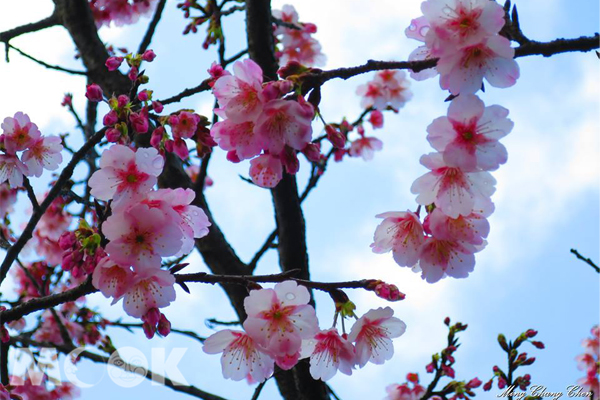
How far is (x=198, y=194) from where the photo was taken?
3.16 m

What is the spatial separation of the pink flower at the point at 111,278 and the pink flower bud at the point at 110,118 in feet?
1.33

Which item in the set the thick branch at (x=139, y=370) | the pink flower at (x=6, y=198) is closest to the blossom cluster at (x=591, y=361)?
the thick branch at (x=139, y=370)

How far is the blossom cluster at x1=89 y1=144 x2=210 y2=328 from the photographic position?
1374 mm

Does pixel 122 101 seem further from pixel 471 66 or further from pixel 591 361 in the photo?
pixel 591 361

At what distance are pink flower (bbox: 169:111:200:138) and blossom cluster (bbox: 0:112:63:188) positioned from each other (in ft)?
2.52

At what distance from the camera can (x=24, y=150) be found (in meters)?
2.14

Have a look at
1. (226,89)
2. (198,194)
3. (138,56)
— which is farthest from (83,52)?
(226,89)

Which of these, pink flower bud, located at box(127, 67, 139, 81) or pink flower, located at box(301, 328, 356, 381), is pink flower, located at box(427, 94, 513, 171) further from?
pink flower bud, located at box(127, 67, 139, 81)

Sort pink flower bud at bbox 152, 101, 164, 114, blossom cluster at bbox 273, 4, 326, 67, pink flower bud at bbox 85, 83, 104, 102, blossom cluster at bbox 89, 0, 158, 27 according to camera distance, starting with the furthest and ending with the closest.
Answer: blossom cluster at bbox 273, 4, 326, 67, blossom cluster at bbox 89, 0, 158, 27, pink flower bud at bbox 85, 83, 104, 102, pink flower bud at bbox 152, 101, 164, 114

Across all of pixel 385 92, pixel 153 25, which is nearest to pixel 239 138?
pixel 153 25

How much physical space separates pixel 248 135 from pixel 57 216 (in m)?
3.30

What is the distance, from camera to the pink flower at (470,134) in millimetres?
1347

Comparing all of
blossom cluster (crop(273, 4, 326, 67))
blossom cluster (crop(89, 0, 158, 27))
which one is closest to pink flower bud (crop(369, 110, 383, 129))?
blossom cluster (crop(273, 4, 326, 67))

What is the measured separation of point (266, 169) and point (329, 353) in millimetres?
579
